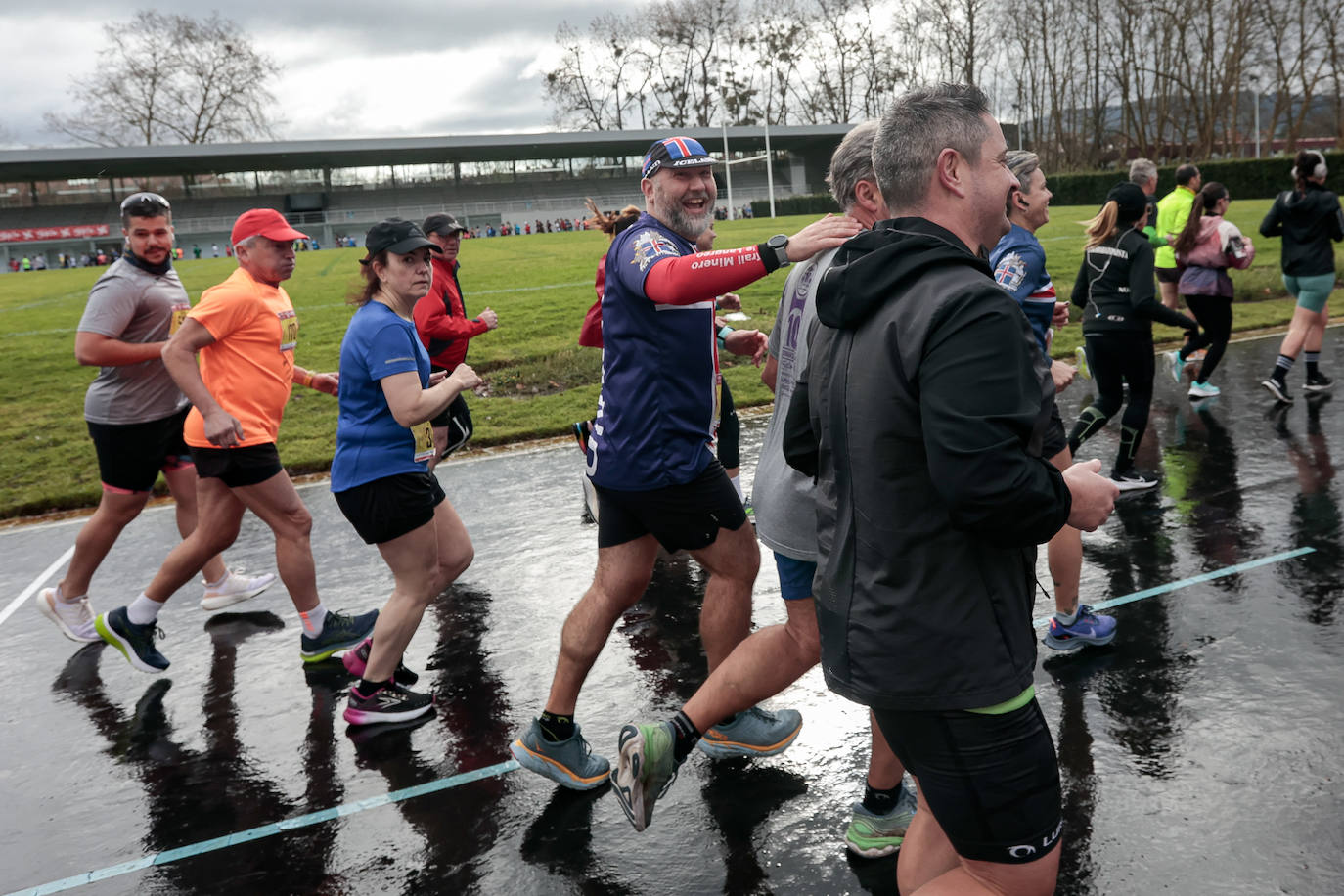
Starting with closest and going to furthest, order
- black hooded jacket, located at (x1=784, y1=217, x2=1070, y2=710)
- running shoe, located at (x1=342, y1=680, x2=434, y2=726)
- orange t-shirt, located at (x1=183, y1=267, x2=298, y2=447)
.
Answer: black hooded jacket, located at (x1=784, y1=217, x2=1070, y2=710)
running shoe, located at (x1=342, y1=680, x2=434, y2=726)
orange t-shirt, located at (x1=183, y1=267, x2=298, y2=447)

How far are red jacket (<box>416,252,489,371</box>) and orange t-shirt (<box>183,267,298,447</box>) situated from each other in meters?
1.48

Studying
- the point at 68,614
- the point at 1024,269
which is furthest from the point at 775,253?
the point at 68,614

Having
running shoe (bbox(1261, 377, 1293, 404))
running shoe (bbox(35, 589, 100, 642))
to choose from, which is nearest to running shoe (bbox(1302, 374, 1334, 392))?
running shoe (bbox(1261, 377, 1293, 404))

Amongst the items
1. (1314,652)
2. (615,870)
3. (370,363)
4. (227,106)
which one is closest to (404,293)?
(370,363)

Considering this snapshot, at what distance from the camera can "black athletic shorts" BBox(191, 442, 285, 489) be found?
4.89 m

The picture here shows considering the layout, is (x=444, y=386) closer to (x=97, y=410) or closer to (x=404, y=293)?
(x=404, y=293)

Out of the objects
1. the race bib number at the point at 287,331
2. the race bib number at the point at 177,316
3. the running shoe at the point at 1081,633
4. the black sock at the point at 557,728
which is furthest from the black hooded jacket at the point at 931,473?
the race bib number at the point at 177,316

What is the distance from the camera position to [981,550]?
1924 millimetres

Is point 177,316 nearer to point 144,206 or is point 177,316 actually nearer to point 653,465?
point 144,206

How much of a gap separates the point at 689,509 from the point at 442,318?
360 centimetres

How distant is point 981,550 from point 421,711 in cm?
314

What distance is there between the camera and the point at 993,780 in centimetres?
195

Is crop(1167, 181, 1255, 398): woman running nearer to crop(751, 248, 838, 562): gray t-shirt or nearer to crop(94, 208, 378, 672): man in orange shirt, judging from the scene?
crop(751, 248, 838, 562): gray t-shirt

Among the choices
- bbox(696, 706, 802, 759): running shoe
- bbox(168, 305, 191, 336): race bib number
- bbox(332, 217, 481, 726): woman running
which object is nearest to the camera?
bbox(696, 706, 802, 759): running shoe
